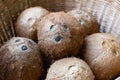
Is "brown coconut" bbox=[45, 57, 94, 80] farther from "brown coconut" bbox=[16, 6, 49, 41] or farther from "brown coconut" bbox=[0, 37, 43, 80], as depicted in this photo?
"brown coconut" bbox=[16, 6, 49, 41]

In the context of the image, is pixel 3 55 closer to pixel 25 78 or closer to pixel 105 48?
pixel 25 78

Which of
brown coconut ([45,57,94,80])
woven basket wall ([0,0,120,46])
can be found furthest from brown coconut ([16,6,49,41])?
brown coconut ([45,57,94,80])

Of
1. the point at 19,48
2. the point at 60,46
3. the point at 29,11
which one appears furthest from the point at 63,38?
the point at 29,11

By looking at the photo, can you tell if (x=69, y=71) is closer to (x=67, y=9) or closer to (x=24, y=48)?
(x=24, y=48)

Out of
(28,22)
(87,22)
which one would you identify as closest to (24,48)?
(28,22)

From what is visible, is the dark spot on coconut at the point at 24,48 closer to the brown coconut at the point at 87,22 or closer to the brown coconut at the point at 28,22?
the brown coconut at the point at 28,22
